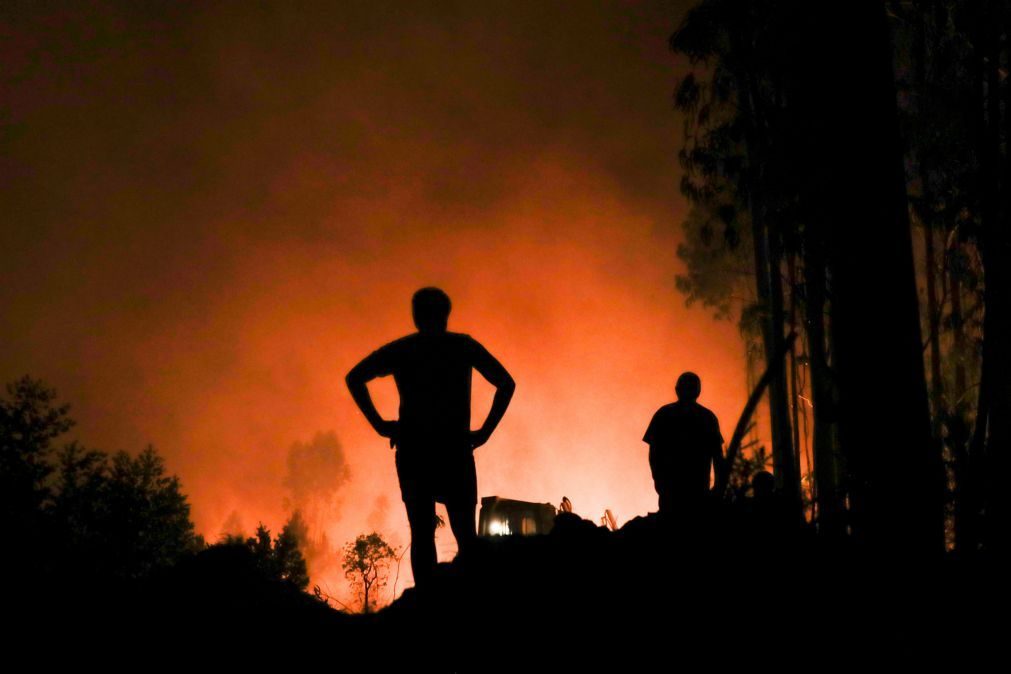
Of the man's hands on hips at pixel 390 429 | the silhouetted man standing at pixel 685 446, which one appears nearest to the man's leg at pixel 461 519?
→ the man's hands on hips at pixel 390 429

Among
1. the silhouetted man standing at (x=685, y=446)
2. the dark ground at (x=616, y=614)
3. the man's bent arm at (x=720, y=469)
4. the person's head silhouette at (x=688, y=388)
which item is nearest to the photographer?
the dark ground at (x=616, y=614)

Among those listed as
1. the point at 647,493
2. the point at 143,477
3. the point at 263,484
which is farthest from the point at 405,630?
the point at 263,484

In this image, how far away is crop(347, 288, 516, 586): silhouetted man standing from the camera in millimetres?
3529

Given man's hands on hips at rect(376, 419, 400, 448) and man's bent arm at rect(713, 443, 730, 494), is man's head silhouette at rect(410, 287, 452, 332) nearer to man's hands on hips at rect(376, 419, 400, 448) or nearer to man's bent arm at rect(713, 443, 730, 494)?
man's hands on hips at rect(376, 419, 400, 448)

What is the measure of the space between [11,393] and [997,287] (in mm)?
42068

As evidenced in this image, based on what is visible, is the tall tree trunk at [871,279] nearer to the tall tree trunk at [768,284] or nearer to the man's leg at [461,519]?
the tall tree trunk at [768,284]

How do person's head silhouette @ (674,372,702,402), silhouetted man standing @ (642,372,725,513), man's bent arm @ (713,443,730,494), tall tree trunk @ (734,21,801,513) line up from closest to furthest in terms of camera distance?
man's bent arm @ (713,443,730,494), silhouetted man standing @ (642,372,725,513), person's head silhouette @ (674,372,702,402), tall tree trunk @ (734,21,801,513)

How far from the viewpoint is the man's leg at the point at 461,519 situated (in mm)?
3561

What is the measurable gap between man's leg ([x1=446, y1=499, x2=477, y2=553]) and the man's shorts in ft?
0.10

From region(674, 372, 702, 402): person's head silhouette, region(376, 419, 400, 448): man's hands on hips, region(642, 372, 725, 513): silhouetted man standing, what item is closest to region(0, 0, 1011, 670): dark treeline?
region(376, 419, 400, 448): man's hands on hips

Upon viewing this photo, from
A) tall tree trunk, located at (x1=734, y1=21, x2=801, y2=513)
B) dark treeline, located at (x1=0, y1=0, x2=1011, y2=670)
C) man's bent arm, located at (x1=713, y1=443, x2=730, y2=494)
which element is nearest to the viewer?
dark treeline, located at (x1=0, y1=0, x2=1011, y2=670)

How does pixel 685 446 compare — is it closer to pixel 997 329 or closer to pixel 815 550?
pixel 997 329

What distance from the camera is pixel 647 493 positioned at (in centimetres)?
7975

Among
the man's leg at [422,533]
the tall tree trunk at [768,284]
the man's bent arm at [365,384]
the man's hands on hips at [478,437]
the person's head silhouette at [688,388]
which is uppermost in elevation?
the tall tree trunk at [768,284]
